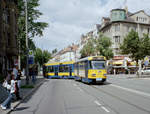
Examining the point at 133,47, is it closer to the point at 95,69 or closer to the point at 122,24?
the point at 95,69

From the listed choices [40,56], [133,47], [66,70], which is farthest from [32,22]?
[40,56]

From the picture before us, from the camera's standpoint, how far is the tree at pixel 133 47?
34.3 meters

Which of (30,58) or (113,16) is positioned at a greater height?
(113,16)

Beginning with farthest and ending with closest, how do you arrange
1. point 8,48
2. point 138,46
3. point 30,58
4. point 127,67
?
1. point 127,67
2. point 138,46
3. point 8,48
4. point 30,58

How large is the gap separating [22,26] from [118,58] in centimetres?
2965

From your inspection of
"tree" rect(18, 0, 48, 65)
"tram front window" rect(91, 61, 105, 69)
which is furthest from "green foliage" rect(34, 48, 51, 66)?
"tram front window" rect(91, 61, 105, 69)

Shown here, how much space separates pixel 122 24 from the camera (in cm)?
5759

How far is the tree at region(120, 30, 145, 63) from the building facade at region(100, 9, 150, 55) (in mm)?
21573

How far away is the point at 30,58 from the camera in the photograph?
22234mm

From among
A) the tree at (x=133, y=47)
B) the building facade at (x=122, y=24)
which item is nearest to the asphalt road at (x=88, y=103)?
the tree at (x=133, y=47)

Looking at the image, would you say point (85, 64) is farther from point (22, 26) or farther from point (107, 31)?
point (107, 31)

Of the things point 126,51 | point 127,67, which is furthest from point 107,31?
point 126,51

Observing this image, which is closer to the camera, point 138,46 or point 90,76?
point 90,76

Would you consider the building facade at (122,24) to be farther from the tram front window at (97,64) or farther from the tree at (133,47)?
the tram front window at (97,64)
